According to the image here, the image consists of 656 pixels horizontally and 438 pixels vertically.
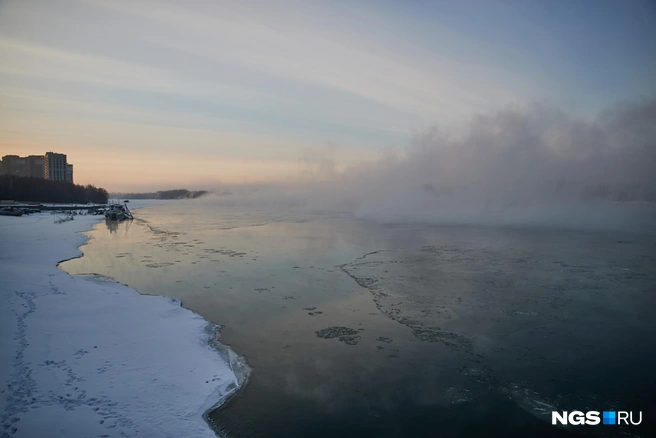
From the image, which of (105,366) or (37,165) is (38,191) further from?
(105,366)

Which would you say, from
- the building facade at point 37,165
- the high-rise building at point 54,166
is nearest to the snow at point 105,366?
the building facade at point 37,165

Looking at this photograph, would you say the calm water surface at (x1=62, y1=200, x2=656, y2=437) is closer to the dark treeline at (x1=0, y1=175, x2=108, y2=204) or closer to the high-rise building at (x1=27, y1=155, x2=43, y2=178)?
the dark treeline at (x1=0, y1=175, x2=108, y2=204)

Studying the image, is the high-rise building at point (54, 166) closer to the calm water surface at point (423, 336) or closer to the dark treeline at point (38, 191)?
the dark treeline at point (38, 191)

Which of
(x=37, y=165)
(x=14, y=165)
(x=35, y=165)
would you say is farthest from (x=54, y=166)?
(x=14, y=165)

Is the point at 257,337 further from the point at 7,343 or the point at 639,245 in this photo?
the point at 639,245

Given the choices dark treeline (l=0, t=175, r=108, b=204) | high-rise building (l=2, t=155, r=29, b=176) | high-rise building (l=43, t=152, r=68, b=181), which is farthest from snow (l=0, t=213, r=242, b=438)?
high-rise building (l=2, t=155, r=29, b=176)

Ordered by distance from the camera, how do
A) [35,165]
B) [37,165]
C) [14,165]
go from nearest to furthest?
[14,165] → [35,165] → [37,165]
